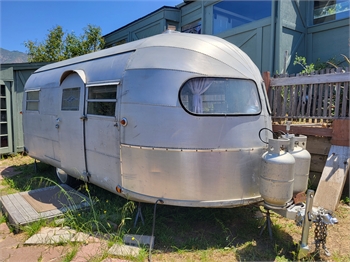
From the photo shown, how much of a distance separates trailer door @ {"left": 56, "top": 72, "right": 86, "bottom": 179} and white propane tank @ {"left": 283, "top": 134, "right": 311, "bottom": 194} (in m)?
3.16

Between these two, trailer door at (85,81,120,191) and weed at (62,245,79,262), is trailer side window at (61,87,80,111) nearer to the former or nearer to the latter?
trailer door at (85,81,120,191)

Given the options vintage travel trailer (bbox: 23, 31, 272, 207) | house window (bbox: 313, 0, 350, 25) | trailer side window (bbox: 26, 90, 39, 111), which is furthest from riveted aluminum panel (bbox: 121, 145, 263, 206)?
house window (bbox: 313, 0, 350, 25)

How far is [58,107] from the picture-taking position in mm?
5207

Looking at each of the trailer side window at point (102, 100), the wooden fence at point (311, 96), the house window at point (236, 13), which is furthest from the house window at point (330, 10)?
the trailer side window at point (102, 100)

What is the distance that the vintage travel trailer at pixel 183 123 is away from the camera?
3342 millimetres

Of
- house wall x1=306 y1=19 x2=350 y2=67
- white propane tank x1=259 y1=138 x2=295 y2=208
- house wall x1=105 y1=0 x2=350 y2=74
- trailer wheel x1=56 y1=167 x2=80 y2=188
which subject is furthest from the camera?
house wall x1=105 y1=0 x2=350 y2=74

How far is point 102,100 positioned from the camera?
4047mm

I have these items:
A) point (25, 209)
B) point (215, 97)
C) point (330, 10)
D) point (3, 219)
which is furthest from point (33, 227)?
point (330, 10)

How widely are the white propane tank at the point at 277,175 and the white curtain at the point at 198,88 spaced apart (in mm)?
989

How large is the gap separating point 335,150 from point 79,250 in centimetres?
427

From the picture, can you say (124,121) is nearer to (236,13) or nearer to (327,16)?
(236,13)

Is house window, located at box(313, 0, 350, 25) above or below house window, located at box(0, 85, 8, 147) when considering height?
above

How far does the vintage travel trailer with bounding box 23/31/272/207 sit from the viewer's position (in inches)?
132

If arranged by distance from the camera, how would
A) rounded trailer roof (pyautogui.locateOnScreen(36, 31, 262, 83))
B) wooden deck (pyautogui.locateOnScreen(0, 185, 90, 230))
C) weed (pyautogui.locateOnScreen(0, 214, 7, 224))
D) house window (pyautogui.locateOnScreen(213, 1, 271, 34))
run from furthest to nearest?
house window (pyautogui.locateOnScreen(213, 1, 271, 34)) → weed (pyautogui.locateOnScreen(0, 214, 7, 224)) → wooden deck (pyautogui.locateOnScreen(0, 185, 90, 230)) → rounded trailer roof (pyautogui.locateOnScreen(36, 31, 262, 83))
